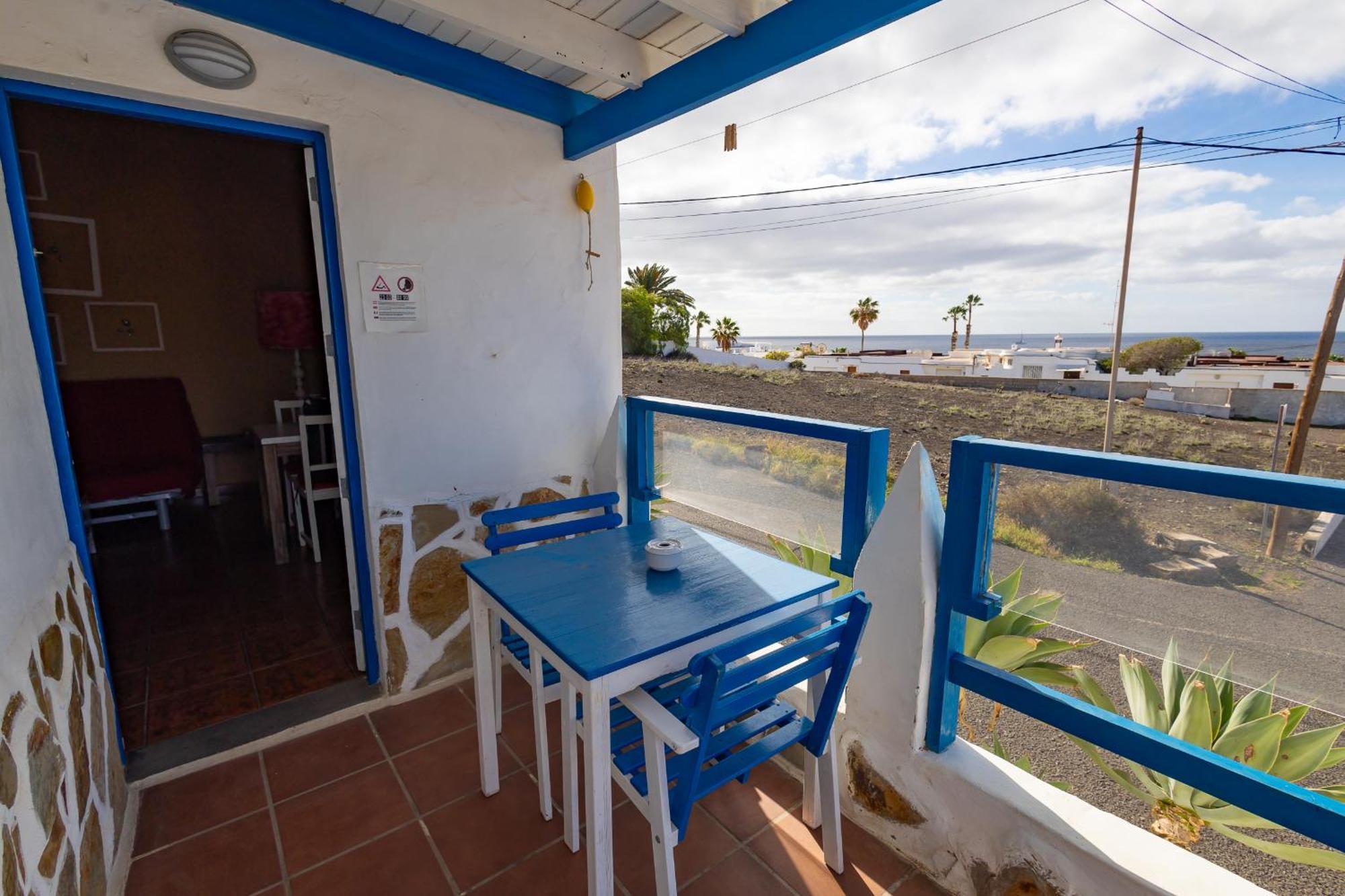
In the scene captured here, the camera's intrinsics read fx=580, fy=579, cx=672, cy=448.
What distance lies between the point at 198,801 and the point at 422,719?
2.34 feet

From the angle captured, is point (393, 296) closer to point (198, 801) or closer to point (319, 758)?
point (319, 758)

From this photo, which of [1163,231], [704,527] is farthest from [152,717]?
[1163,231]

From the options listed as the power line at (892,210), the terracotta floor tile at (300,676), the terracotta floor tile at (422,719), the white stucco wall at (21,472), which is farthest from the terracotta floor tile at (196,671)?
the power line at (892,210)

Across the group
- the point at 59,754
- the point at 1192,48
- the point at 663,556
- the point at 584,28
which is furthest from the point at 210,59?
the point at 1192,48

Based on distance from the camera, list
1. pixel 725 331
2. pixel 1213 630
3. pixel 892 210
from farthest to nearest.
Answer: pixel 725 331 < pixel 892 210 < pixel 1213 630

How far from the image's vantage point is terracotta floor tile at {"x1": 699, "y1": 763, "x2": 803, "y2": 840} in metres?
1.84

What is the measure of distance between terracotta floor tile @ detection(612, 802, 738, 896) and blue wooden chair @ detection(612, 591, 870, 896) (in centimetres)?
34

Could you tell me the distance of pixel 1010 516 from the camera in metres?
1.49

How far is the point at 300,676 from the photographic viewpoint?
8.45 ft

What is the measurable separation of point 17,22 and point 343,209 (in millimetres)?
826

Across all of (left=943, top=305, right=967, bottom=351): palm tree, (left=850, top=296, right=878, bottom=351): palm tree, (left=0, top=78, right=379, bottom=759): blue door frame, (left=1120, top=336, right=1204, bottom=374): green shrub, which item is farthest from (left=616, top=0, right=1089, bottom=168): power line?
(left=943, top=305, right=967, bottom=351): palm tree

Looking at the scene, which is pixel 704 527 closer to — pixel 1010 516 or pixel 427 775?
pixel 1010 516

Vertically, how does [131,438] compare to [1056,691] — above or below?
above

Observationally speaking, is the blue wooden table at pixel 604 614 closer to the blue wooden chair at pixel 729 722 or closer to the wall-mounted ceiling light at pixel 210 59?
the blue wooden chair at pixel 729 722
